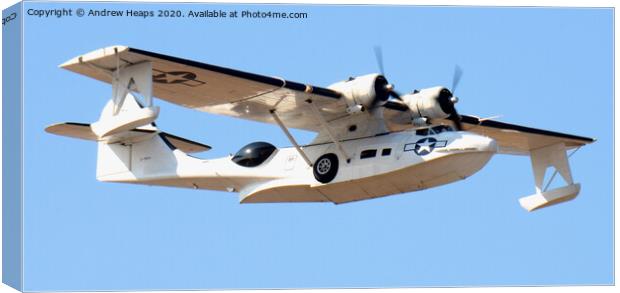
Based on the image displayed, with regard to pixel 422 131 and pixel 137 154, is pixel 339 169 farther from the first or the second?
pixel 137 154

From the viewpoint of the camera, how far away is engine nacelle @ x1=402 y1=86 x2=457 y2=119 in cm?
2452

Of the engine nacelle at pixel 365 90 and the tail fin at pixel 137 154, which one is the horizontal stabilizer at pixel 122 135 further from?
the engine nacelle at pixel 365 90

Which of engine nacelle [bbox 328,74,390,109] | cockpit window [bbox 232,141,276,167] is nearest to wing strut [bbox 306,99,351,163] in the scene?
engine nacelle [bbox 328,74,390,109]

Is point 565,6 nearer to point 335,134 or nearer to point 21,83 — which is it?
point 335,134

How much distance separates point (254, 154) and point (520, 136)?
576cm

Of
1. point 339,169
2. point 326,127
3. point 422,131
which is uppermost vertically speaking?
point 326,127

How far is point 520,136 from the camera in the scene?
88.4 feet

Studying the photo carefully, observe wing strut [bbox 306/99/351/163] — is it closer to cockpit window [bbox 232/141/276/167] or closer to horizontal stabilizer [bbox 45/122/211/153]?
cockpit window [bbox 232/141/276/167]

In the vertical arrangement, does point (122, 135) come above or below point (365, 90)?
below

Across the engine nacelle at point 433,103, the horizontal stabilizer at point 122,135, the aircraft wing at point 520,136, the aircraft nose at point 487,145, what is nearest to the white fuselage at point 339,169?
the aircraft nose at point 487,145

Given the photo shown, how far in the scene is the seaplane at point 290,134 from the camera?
A: 22094 millimetres

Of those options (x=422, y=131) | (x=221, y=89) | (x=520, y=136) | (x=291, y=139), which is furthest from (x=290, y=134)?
(x=520, y=136)

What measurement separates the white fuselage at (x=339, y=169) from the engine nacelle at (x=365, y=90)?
680 millimetres

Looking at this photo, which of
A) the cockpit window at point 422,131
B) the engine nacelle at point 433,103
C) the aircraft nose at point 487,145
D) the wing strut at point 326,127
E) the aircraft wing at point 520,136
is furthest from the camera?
the aircraft wing at point 520,136
